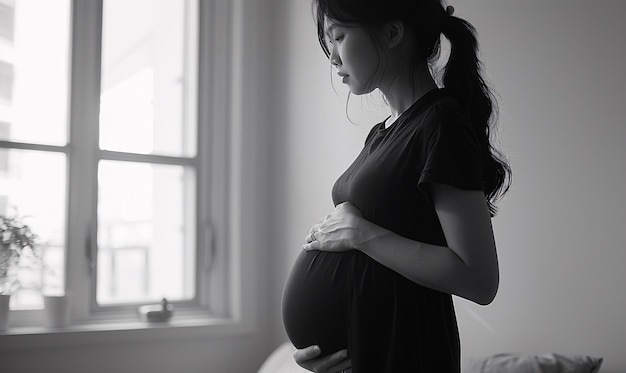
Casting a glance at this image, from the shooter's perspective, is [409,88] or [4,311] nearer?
[409,88]

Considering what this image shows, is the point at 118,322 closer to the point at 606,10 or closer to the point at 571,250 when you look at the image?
the point at 571,250

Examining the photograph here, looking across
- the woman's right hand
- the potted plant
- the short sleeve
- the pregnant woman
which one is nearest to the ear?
the pregnant woman

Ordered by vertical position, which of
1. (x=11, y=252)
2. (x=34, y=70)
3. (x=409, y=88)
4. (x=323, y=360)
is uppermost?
(x=34, y=70)

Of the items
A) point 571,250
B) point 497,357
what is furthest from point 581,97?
point 497,357

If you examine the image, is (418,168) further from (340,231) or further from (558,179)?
(558,179)

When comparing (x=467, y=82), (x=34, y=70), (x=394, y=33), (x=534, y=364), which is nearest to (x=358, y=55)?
(x=394, y=33)

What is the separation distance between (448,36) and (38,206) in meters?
1.68

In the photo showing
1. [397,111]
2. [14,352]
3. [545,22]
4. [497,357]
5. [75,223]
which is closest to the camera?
[397,111]

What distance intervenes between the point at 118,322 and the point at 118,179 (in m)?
0.50

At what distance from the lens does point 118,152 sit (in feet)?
8.23

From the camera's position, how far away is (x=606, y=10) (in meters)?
1.73

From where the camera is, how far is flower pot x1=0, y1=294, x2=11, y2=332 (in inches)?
83.7

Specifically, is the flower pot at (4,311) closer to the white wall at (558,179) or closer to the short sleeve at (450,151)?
the white wall at (558,179)

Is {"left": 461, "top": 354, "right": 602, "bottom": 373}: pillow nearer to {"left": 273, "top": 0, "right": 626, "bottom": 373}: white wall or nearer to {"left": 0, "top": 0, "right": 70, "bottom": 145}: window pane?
{"left": 273, "top": 0, "right": 626, "bottom": 373}: white wall
